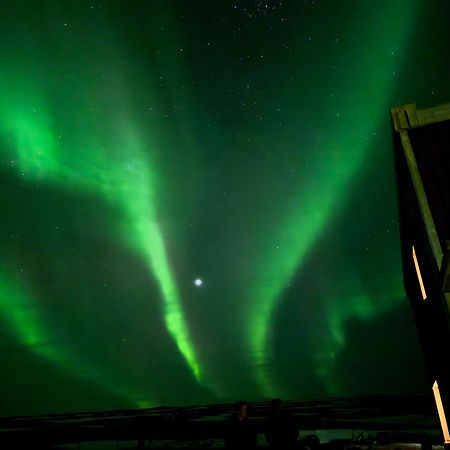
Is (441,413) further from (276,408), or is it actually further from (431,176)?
(431,176)

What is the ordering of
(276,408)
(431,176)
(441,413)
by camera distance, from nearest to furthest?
(431,176), (276,408), (441,413)

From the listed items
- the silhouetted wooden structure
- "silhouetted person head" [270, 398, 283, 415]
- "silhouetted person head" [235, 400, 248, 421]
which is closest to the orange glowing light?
the silhouetted wooden structure

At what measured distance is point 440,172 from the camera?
22.0 feet

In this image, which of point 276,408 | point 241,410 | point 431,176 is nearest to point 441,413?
point 276,408

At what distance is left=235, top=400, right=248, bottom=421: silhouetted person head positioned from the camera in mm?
7332

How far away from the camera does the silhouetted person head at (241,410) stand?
733 cm

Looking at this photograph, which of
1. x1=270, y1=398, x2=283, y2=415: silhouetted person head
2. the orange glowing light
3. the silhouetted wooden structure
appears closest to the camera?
the silhouetted wooden structure

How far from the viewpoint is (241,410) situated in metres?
7.37

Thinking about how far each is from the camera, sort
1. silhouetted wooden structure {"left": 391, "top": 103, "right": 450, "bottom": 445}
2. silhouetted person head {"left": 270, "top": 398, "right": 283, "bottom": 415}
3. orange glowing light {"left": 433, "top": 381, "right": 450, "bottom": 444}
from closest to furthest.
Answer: silhouetted wooden structure {"left": 391, "top": 103, "right": 450, "bottom": 445} → silhouetted person head {"left": 270, "top": 398, "right": 283, "bottom": 415} → orange glowing light {"left": 433, "top": 381, "right": 450, "bottom": 444}

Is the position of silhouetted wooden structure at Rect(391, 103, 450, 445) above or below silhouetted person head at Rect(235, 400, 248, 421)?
above

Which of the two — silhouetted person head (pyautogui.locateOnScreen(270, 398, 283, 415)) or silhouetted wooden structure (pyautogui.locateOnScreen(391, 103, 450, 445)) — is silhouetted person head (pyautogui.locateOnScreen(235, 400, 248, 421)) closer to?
silhouetted person head (pyautogui.locateOnScreen(270, 398, 283, 415))

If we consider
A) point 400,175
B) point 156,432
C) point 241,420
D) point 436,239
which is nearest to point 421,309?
point 400,175

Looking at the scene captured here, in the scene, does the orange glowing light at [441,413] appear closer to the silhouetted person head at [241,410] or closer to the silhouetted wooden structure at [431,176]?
the silhouetted wooden structure at [431,176]

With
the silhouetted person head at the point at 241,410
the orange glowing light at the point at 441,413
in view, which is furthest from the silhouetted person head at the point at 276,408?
the orange glowing light at the point at 441,413
